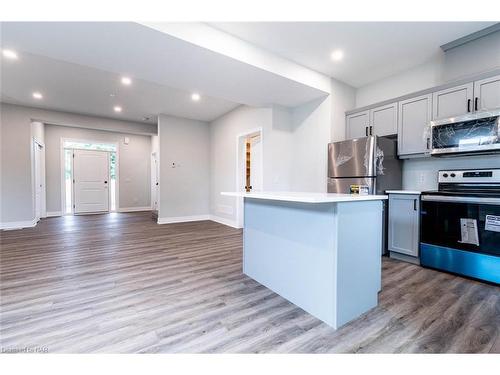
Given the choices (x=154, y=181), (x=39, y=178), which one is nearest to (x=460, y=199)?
(x=154, y=181)

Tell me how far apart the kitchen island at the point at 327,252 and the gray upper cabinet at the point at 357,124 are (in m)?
2.19

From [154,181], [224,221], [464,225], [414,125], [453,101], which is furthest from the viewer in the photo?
[154,181]

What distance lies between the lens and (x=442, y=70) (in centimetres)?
317

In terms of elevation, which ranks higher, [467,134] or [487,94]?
[487,94]

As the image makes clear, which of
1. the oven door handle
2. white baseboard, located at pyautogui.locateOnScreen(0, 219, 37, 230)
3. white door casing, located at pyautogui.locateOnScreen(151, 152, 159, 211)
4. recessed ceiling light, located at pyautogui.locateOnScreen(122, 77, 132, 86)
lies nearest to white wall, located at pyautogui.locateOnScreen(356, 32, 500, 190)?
the oven door handle

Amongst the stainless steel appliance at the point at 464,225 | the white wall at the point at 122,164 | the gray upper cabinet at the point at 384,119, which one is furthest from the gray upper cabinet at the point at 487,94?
the white wall at the point at 122,164

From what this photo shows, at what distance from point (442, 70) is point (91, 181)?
352 inches

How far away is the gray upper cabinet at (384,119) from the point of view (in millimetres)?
3318

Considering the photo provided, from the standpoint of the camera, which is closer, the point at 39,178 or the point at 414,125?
the point at 414,125

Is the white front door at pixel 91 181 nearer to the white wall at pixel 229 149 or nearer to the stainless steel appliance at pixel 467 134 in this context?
the white wall at pixel 229 149

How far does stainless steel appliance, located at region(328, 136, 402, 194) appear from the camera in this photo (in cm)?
313

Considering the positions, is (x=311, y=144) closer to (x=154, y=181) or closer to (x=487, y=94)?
(x=487, y=94)
